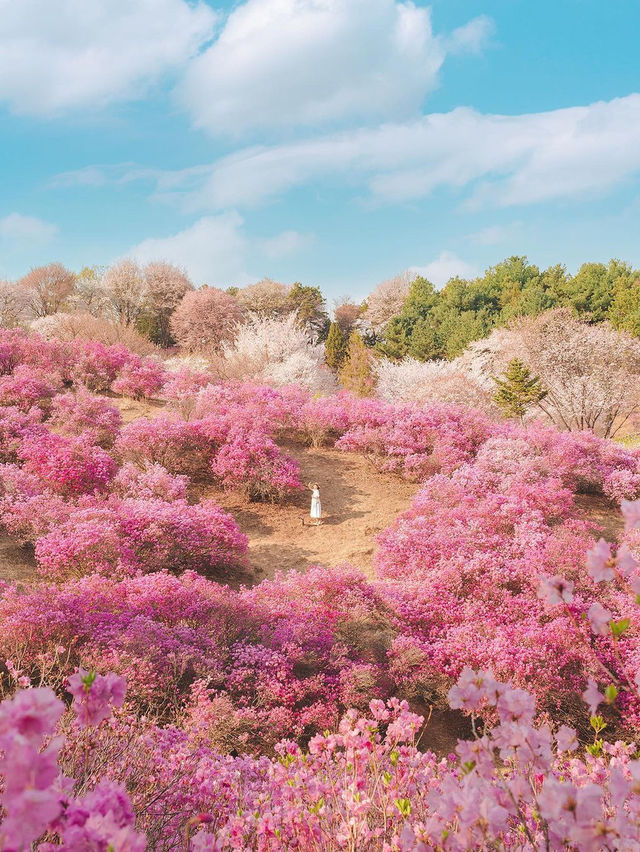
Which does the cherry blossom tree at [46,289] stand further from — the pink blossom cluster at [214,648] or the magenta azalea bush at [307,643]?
the pink blossom cluster at [214,648]

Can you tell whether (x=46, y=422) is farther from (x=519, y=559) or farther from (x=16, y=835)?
(x=16, y=835)

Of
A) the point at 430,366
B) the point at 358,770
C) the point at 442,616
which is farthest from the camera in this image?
the point at 430,366

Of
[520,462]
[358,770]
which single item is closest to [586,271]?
[520,462]

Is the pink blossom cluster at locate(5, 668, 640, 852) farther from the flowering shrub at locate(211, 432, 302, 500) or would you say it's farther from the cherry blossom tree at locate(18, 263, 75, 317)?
the cherry blossom tree at locate(18, 263, 75, 317)

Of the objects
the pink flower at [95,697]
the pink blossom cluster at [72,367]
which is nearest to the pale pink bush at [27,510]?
the pink blossom cluster at [72,367]

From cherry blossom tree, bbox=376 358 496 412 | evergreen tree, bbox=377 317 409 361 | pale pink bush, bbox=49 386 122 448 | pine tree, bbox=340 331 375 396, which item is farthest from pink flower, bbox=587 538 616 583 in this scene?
evergreen tree, bbox=377 317 409 361

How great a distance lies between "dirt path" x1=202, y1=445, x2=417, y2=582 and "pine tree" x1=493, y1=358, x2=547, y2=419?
882 centimetres

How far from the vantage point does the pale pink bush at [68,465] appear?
9578 millimetres

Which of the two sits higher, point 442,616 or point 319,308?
point 319,308

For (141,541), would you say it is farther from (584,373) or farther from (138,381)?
(584,373)

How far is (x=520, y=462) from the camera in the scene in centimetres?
1120

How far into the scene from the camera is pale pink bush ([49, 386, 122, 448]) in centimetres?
1241

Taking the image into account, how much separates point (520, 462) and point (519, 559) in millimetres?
3593

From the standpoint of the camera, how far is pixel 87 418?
41.4ft
